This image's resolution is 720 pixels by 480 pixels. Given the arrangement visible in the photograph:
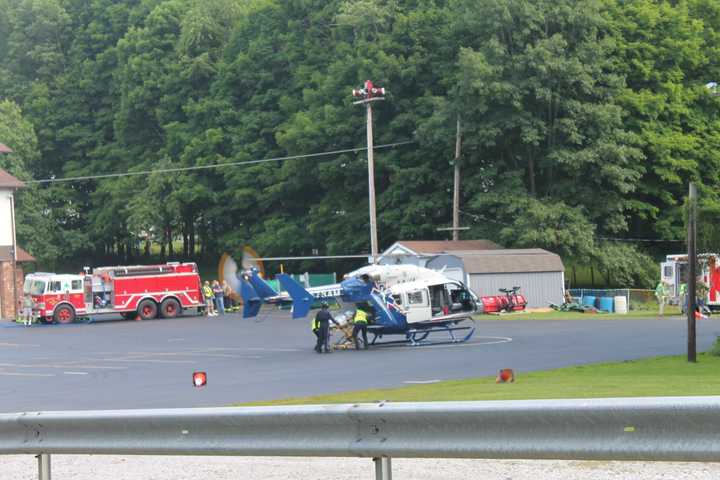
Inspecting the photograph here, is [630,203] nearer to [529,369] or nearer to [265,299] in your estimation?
[265,299]

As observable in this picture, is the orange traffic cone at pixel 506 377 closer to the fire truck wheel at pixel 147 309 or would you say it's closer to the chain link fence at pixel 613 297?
the chain link fence at pixel 613 297

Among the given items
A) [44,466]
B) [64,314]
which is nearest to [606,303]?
[64,314]

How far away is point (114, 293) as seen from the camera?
57.4m

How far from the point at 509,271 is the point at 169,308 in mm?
17672

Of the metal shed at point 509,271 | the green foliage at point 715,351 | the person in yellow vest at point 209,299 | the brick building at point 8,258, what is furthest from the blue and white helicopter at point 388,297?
the brick building at point 8,258

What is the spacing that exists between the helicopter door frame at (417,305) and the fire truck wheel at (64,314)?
26.7 m

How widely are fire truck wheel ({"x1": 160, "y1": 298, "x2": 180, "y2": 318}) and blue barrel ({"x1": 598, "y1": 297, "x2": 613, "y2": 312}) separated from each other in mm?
21322

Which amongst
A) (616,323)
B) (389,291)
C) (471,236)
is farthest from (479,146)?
(389,291)

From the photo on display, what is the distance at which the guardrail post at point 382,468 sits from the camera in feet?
21.5

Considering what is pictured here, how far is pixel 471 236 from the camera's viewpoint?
64.2 m

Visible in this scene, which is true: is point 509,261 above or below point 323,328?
above

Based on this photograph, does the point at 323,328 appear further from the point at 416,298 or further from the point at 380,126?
the point at 380,126

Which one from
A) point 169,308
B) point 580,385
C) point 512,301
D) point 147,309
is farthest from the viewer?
point 169,308

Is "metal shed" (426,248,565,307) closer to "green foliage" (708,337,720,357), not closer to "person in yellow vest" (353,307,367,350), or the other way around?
"person in yellow vest" (353,307,367,350)
